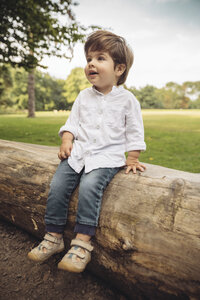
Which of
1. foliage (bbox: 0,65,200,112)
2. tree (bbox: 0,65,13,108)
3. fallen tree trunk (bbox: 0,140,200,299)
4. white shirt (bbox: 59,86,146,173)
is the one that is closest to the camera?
fallen tree trunk (bbox: 0,140,200,299)

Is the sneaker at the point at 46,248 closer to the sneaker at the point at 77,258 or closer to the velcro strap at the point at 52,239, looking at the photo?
the velcro strap at the point at 52,239

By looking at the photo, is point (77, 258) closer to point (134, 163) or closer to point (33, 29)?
point (134, 163)

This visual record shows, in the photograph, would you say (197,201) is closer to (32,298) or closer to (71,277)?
(71,277)

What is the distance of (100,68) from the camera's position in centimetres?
197

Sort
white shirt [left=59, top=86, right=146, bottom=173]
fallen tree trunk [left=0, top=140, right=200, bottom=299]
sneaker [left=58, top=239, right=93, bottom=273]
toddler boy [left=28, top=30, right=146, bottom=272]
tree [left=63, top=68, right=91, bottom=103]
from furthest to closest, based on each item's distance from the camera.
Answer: tree [left=63, top=68, right=91, bottom=103] < white shirt [left=59, top=86, right=146, bottom=173] < toddler boy [left=28, top=30, right=146, bottom=272] < sneaker [left=58, top=239, right=93, bottom=273] < fallen tree trunk [left=0, top=140, right=200, bottom=299]

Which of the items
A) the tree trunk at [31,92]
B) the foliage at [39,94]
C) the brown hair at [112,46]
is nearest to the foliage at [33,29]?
the brown hair at [112,46]

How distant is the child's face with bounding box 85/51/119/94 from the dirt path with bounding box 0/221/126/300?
72.2 inches

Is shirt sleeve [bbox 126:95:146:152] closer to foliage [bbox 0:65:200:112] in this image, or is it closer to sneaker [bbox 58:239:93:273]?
sneaker [bbox 58:239:93:273]

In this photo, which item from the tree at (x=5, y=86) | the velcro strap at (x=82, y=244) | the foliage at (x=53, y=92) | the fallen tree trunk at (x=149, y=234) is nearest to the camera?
the fallen tree trunk at (x=149, y=234)

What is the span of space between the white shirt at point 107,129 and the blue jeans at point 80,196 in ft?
0.34

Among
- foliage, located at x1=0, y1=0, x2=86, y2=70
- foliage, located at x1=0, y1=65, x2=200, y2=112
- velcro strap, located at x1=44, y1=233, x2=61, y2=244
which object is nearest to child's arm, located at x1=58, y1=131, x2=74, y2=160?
velcro strap, located at x1=44, y1=233, x2=61, y2=244

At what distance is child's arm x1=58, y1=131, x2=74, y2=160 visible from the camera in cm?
205

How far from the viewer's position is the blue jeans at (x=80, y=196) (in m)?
1.67

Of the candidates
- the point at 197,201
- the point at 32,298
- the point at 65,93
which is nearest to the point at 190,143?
the point at 197,201
